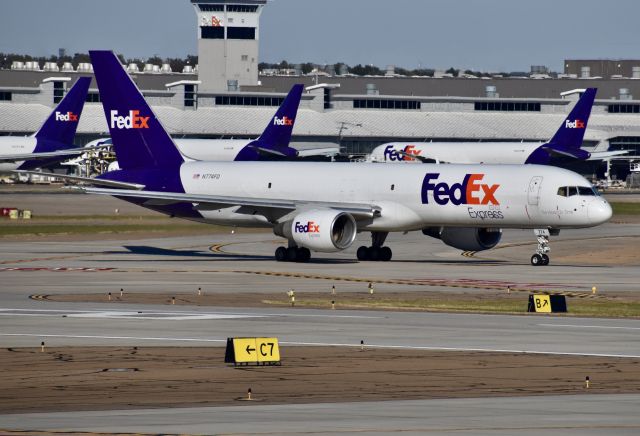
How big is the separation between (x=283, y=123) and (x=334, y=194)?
55105 millimetres

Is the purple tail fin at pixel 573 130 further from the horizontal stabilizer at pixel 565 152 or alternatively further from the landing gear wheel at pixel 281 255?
the landing gear wheel at pixel 281 255

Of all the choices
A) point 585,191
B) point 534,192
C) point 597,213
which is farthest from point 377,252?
point 597,213

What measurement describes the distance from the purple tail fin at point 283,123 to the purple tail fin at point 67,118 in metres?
17.8

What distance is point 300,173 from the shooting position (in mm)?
61219

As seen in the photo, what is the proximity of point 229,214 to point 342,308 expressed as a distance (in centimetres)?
2118

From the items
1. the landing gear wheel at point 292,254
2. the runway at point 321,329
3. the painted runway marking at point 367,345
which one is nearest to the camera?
the painted runway marking at point 367,345

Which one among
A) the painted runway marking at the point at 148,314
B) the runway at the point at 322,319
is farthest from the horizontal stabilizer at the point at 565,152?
the painted runway marking at the point at 148,314

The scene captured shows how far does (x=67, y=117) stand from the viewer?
408 ft

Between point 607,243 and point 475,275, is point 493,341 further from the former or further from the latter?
point 607,243

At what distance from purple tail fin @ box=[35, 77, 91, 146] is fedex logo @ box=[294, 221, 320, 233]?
6878 centimetres

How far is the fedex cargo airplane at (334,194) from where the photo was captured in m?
56.0

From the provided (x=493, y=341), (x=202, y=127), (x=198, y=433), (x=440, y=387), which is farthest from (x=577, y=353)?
(x=202, y=127)

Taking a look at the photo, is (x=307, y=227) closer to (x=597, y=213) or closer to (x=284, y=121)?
(x=597, y=213)

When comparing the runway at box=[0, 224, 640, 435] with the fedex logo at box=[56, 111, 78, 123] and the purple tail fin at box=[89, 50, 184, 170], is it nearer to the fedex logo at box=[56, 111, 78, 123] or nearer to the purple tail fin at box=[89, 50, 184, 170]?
the purple tail fin at box=[89, 50, 184, 170]
